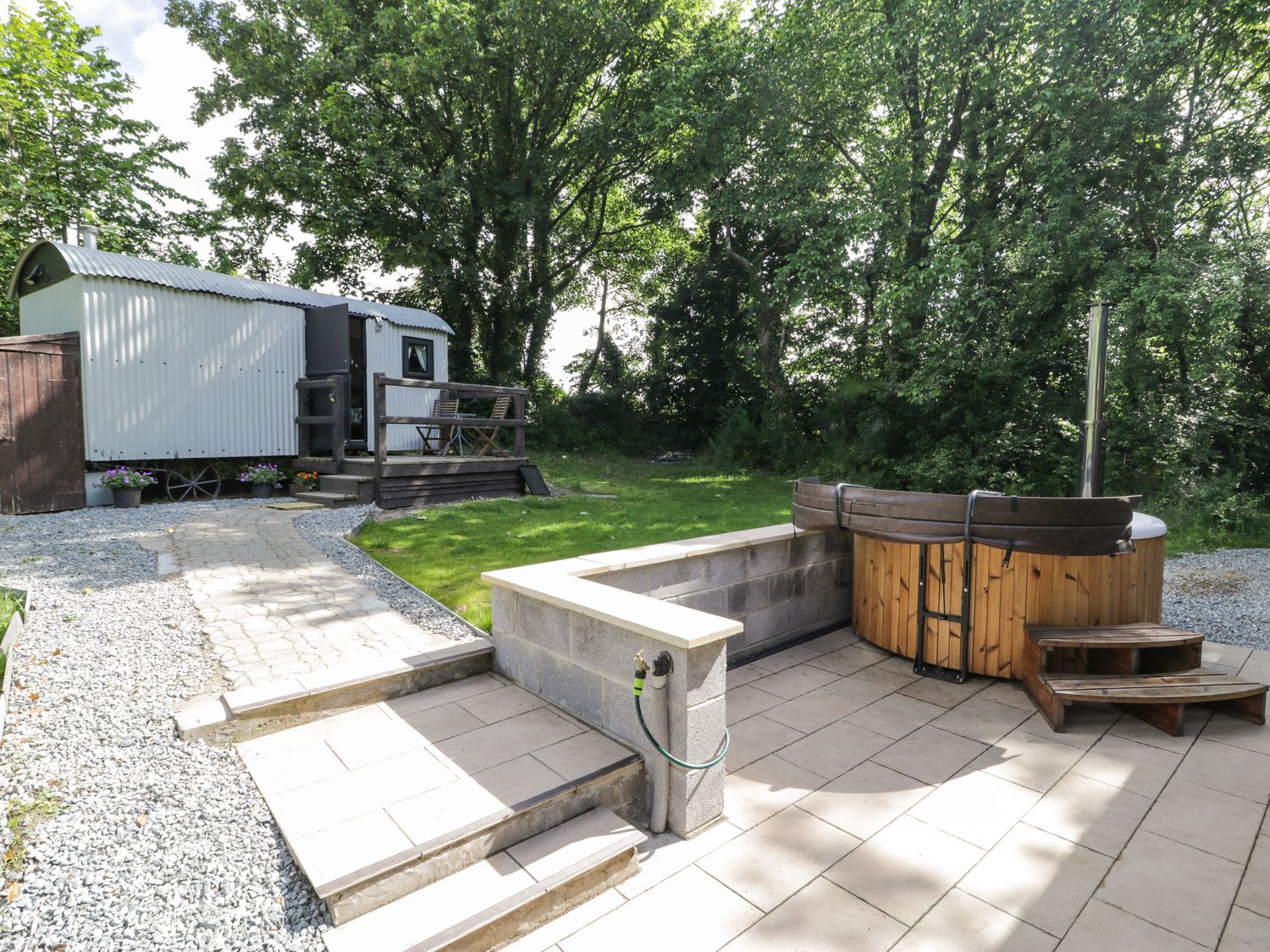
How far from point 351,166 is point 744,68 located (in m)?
9.24

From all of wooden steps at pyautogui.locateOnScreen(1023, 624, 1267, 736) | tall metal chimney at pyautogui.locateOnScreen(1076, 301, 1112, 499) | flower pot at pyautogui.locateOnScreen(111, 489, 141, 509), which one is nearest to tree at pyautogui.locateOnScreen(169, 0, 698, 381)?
flower pot at pyautogui.locateOnScreen(111, 489, 141, 509)

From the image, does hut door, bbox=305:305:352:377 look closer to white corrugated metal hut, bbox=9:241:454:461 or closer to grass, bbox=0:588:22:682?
white corrugated metal hut, bbox=9:241:454:461

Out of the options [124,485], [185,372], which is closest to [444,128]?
[185,372]

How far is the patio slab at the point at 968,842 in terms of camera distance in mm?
1720

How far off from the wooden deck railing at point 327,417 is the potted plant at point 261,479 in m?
0.49

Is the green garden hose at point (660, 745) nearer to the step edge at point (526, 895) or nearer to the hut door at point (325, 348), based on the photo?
the step edge at point (526, 895)

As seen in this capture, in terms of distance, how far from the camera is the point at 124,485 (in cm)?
748

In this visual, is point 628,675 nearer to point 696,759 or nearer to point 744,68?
point 696,759

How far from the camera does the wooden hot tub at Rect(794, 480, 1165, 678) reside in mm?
3043

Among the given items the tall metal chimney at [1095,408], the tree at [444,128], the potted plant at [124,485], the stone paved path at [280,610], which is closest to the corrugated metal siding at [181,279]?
the potted plant at [124,485]

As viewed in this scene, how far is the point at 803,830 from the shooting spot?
2143mm

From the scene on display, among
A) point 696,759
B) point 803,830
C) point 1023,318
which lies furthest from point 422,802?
point 1023,318

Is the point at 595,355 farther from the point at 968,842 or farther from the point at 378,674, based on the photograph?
the point at 968,842

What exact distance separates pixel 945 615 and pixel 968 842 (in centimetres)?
153
